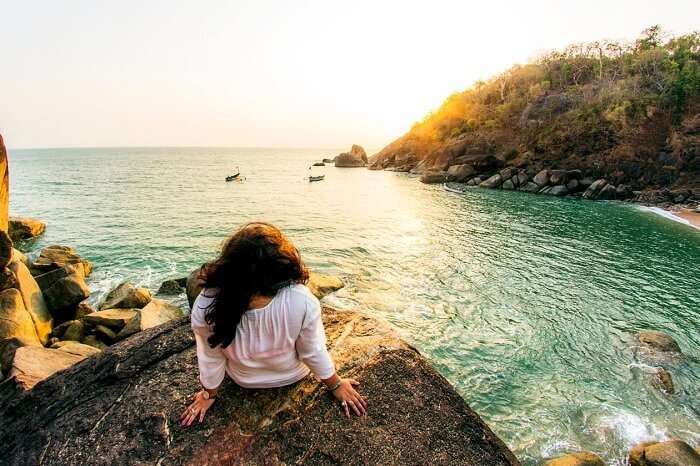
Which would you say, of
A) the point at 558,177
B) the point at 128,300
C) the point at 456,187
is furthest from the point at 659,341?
the point at 456,187

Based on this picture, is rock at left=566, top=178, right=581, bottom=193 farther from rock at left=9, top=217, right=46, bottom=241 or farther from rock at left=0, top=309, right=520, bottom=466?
rock at left=9, top=217, right=46, bottom=241

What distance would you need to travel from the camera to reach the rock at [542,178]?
42.1 m

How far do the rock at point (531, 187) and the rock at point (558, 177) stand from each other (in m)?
1.62

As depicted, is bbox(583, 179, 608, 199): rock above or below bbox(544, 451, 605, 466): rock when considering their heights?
above

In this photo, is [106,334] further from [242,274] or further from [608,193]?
[608,193]

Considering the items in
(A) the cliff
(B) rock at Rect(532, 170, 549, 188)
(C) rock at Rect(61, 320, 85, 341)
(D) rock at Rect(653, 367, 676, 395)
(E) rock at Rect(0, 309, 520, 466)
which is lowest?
(D) rock at Rect(653, 367, 676, 395)

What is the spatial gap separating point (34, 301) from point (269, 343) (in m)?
11.5

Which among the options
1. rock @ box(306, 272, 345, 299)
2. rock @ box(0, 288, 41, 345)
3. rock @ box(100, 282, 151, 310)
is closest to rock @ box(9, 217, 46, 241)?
rock @ box(100, 282, 151, 310)

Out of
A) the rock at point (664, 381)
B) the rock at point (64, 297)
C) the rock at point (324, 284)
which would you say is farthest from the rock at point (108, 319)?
the rock at point (664, 381)

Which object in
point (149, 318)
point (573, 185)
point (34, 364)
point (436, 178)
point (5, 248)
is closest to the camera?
point (34, 364)

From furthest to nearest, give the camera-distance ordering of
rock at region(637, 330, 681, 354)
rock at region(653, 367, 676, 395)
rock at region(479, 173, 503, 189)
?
rock at region(479, 173, 503, 189), rock at region(637, 330, 681, 354), rock at region(653, 367, 676, 395)

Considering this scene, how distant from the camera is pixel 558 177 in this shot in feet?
135

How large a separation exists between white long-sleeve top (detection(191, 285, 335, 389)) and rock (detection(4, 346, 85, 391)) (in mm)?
2597

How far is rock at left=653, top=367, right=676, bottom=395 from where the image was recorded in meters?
8.86
